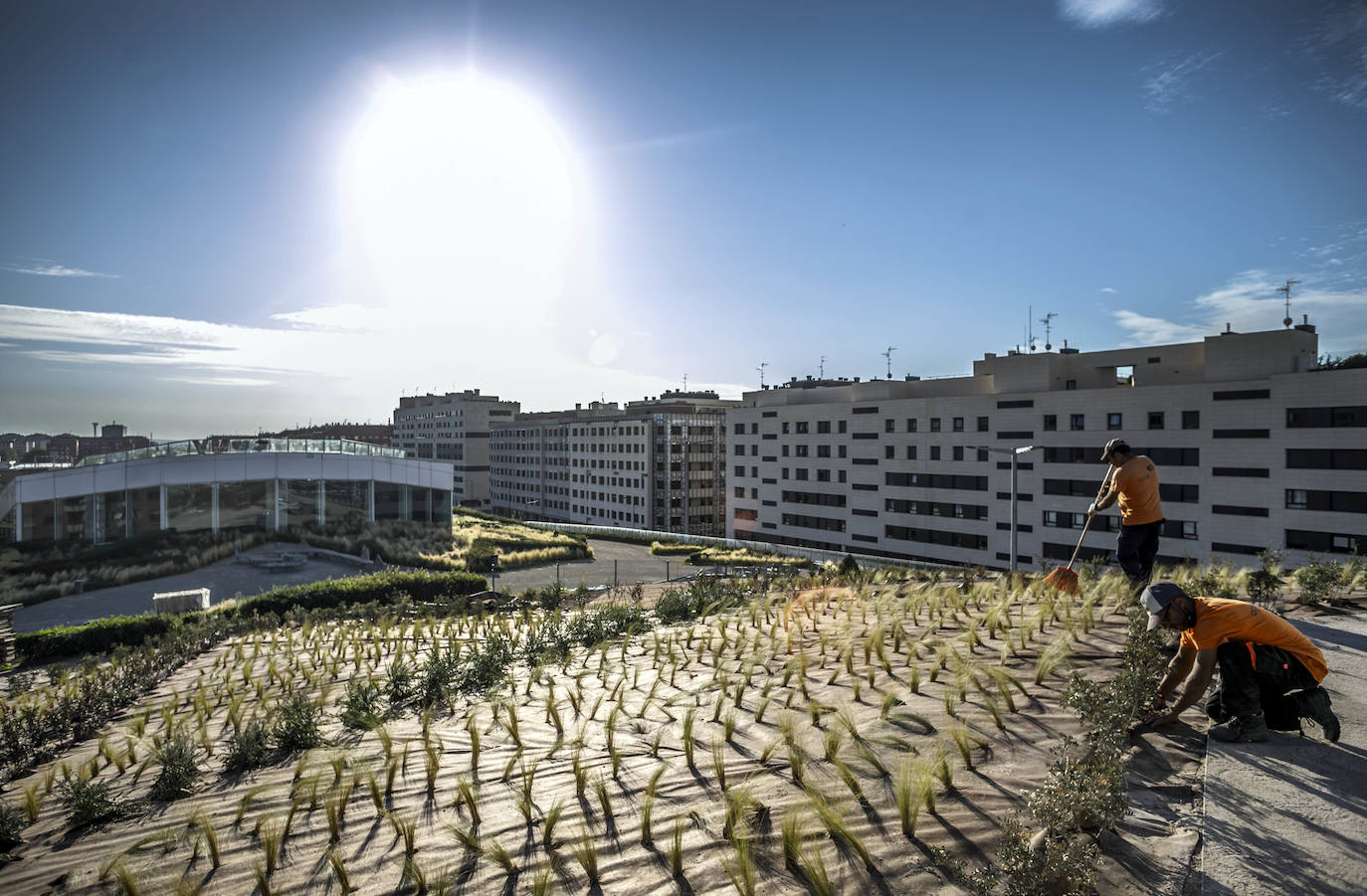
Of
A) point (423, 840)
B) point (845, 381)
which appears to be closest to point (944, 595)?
point (423, 840)

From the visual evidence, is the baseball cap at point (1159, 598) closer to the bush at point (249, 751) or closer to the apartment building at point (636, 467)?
the bush at point (249, 751)

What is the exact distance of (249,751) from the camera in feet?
24.7

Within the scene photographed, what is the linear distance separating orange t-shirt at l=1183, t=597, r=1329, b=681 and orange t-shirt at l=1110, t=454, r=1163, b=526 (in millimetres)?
3133

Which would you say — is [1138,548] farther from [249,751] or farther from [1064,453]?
[1064,453]

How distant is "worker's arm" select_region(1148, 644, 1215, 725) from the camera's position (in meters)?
5.62

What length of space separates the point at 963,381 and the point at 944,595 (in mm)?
48659

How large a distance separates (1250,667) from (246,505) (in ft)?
132

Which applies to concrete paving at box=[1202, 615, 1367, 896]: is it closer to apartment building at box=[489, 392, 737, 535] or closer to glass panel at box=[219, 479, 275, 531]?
glass panel at box=[219, 479, 275, 531]

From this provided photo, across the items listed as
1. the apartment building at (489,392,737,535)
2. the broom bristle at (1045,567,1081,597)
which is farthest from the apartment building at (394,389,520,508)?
the broom bristle at (1045,567,1081,597)

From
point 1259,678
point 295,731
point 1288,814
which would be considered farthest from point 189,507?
point 1288,814

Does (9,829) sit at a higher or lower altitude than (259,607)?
higher

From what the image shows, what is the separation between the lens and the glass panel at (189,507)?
3428 centimetres

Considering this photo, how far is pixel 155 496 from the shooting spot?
34188 millimetres

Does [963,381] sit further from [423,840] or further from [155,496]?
[423,840]
